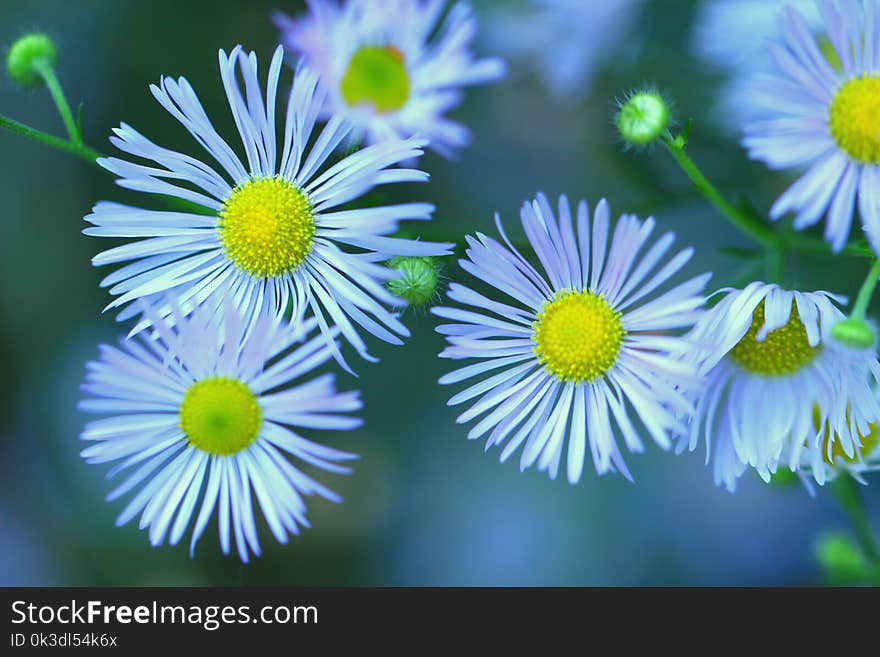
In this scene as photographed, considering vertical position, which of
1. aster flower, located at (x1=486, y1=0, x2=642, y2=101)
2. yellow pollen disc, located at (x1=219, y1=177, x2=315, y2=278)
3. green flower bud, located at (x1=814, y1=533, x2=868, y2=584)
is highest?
aster flower, located at (x1=486, y1=0, x2=642, y2=101)

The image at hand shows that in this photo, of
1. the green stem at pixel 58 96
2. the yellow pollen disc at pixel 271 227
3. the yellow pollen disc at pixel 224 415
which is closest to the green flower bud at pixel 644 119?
the yellow pollen disc at pixel 271 227

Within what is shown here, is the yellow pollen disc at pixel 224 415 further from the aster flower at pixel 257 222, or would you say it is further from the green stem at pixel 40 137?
the green stem at pixel 40 137

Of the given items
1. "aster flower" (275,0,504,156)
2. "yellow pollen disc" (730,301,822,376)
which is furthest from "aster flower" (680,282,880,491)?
"aster flower" (275,0,504,156)

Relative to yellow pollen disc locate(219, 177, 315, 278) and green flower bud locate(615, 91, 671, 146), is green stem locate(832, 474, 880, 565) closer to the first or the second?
green flower bud locate(615, 91, 671, 146)

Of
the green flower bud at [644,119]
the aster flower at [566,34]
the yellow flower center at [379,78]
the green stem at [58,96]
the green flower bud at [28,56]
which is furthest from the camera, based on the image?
the aster flower at [566,34]

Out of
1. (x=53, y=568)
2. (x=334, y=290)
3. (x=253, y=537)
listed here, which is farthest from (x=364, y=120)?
(x=53, y=568)

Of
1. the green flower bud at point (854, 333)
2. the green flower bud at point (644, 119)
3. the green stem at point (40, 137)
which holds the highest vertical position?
the green stem at point (40, 137)
